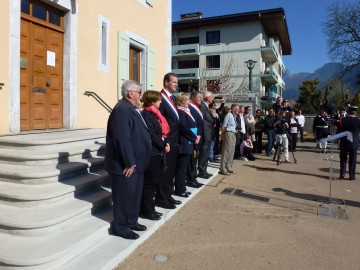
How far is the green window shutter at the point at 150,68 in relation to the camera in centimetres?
1132

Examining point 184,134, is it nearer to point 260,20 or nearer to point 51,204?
point 51,204

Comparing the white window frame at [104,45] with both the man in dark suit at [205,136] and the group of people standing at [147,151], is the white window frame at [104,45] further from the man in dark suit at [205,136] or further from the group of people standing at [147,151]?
the group of people standing at [147,151]

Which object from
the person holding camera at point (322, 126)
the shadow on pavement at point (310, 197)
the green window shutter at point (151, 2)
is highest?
the green window shutter at point (151, 2)

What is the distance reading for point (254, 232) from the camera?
466 cm

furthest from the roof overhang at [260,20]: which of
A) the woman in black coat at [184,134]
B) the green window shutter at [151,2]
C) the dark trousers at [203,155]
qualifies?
the woman in black coat at [184,134]

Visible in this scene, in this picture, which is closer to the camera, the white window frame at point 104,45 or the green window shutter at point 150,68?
the white window frame at point 104,45

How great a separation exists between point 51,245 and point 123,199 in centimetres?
95

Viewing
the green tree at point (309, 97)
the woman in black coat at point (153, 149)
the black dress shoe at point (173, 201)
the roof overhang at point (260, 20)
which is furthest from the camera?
the green tree at point (309, 97)

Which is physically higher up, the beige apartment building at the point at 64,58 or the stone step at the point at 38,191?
the beige apartment building at the point at 64,58

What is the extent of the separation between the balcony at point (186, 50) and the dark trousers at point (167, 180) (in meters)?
33.1

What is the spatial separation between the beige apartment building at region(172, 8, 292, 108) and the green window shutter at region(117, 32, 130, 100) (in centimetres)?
2370

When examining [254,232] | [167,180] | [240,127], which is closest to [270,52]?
[240,127]

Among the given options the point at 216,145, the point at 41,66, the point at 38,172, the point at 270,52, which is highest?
the point at 270,52

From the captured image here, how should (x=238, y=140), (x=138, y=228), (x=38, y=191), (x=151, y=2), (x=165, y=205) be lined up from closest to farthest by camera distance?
(x=38, y=191) → (x=138, y=228) → (x=165, y=205) → (x=238, y=140) → (x=151, y=2)
